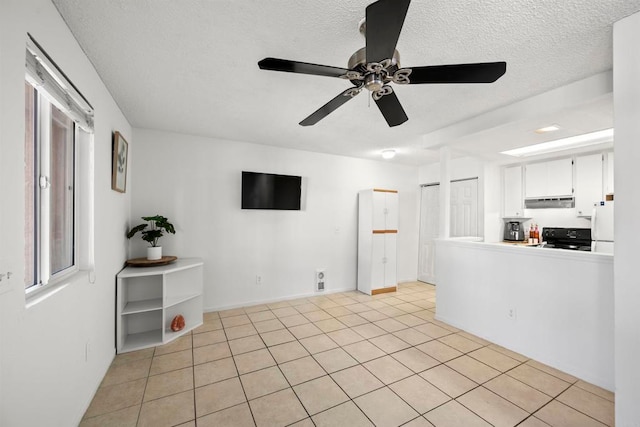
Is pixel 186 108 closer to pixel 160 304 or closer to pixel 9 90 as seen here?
pixel 9 90

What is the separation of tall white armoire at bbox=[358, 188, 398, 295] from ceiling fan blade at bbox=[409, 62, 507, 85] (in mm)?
3175

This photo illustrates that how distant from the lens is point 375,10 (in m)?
1.03

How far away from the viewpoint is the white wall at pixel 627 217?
4.83ft

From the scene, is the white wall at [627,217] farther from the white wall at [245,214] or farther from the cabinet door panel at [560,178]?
the white wall at [245,214]

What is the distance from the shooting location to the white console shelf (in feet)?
8.89

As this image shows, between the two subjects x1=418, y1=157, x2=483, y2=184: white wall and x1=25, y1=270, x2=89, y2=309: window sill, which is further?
x1=418, y1=157, x2=483, y2=184: white wall

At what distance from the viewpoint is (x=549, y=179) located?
4000 millimetres

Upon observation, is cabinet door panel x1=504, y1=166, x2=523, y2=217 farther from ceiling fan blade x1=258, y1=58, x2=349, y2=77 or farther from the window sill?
the window sill

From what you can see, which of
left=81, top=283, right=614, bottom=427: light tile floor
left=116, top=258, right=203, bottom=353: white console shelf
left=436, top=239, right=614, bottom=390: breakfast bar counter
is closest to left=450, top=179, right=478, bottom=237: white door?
left=436, top=239, right=614, bottom=390: breakfast bar counter

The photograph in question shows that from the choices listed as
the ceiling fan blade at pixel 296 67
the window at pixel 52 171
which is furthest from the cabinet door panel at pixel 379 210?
the window at pixel 52 171

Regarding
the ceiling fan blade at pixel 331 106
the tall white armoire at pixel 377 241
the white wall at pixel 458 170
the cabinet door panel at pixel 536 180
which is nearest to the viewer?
the ceiling fan blade at pixel 331 106

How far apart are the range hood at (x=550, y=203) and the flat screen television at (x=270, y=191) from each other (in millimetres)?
3689

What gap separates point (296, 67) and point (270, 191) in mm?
2752

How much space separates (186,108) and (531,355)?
4.24 meters
